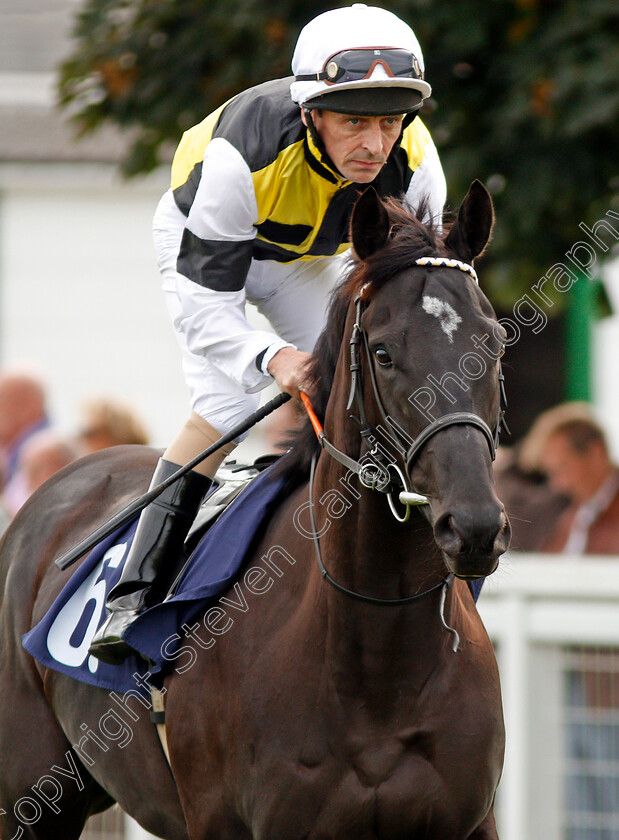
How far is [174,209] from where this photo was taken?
14.1 ft

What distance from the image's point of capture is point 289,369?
369 centimetres

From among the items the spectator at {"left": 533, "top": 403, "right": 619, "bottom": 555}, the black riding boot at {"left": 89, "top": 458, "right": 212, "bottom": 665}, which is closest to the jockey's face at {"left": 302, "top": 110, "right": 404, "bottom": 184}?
the black riding boot at {"left": 89, "top": 458, "right": 212, "bottom": 665}

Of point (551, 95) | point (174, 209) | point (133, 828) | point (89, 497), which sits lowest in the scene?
point (133, 828)

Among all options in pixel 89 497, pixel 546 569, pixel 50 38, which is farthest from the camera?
pixel 50 38

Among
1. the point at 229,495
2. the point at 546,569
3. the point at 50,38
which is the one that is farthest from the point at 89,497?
→ the point at 50,38

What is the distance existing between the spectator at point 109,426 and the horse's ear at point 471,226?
442 cm

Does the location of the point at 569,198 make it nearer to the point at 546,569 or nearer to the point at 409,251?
the point at 546,569

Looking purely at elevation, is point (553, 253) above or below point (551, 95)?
below

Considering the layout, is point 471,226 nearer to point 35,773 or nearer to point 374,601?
point 374,601

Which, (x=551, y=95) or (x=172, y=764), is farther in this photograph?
(x=551, y=95)

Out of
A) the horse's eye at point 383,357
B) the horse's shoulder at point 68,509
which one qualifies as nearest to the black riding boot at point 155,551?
the horse's shoulder at point 68,509

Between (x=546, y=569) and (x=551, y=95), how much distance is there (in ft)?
6.78

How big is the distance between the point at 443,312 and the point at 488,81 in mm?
3795

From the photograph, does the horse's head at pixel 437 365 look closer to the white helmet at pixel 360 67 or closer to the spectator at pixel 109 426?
the white helmet at pixel 360 67
